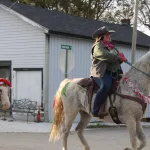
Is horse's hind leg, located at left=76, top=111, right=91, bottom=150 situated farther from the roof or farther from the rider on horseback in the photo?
the roof

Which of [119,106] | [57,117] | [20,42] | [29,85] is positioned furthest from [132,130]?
[20,42]

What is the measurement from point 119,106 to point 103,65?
0.93 meters

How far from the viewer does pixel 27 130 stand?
1412 centimetres

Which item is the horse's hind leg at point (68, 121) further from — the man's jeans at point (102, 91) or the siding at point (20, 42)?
the siding at point (20, 42)

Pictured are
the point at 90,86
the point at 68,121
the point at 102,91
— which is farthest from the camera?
the point at 68,121

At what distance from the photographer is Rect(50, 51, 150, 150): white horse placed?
715 cm

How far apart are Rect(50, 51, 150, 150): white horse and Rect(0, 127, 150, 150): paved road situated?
1.56m

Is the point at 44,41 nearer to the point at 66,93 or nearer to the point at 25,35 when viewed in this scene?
the point at 25,35

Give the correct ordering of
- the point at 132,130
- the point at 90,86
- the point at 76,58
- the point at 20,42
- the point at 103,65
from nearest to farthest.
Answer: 1. the point at 132,130
2. the point at 103,65
3. the point at 90,86
4. the point at 76,58
5. the point at 20,42

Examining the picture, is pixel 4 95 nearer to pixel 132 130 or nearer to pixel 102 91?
pixel 102 91

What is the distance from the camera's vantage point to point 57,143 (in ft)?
35.2

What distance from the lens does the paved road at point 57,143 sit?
10000mm

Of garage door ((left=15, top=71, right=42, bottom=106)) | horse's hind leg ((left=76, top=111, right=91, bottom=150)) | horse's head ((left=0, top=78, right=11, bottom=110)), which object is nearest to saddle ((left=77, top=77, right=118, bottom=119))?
horse's hind leg ((left=76, top=111, right=91, bottom=150))

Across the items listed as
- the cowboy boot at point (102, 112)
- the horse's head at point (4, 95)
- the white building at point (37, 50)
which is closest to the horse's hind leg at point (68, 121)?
the cowboy boot at point (102, 112)
